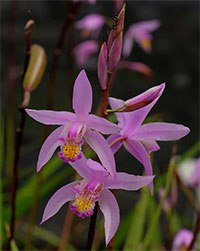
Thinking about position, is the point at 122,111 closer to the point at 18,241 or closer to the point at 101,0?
the point at 18,241

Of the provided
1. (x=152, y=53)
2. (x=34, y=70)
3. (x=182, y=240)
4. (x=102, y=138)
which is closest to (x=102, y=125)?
(x=102, y=138)

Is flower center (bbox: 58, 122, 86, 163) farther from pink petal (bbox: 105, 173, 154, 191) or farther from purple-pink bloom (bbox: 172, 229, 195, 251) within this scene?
purple-pink bloom (bbox: 172, 229, 195, 251)

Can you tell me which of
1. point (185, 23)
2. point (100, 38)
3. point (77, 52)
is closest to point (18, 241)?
point (77, 52)

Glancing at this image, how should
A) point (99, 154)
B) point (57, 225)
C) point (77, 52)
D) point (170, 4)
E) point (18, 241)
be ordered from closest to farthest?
point (99, 154)
point (18, 241)
point (77, 52)
point (57, 225)
point (170, 4)

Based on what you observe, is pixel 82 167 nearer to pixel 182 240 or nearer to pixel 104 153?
pixel 104 153

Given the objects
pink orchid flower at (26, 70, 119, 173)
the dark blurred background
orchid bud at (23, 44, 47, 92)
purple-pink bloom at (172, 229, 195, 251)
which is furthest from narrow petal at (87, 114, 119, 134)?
the dark blurred background
